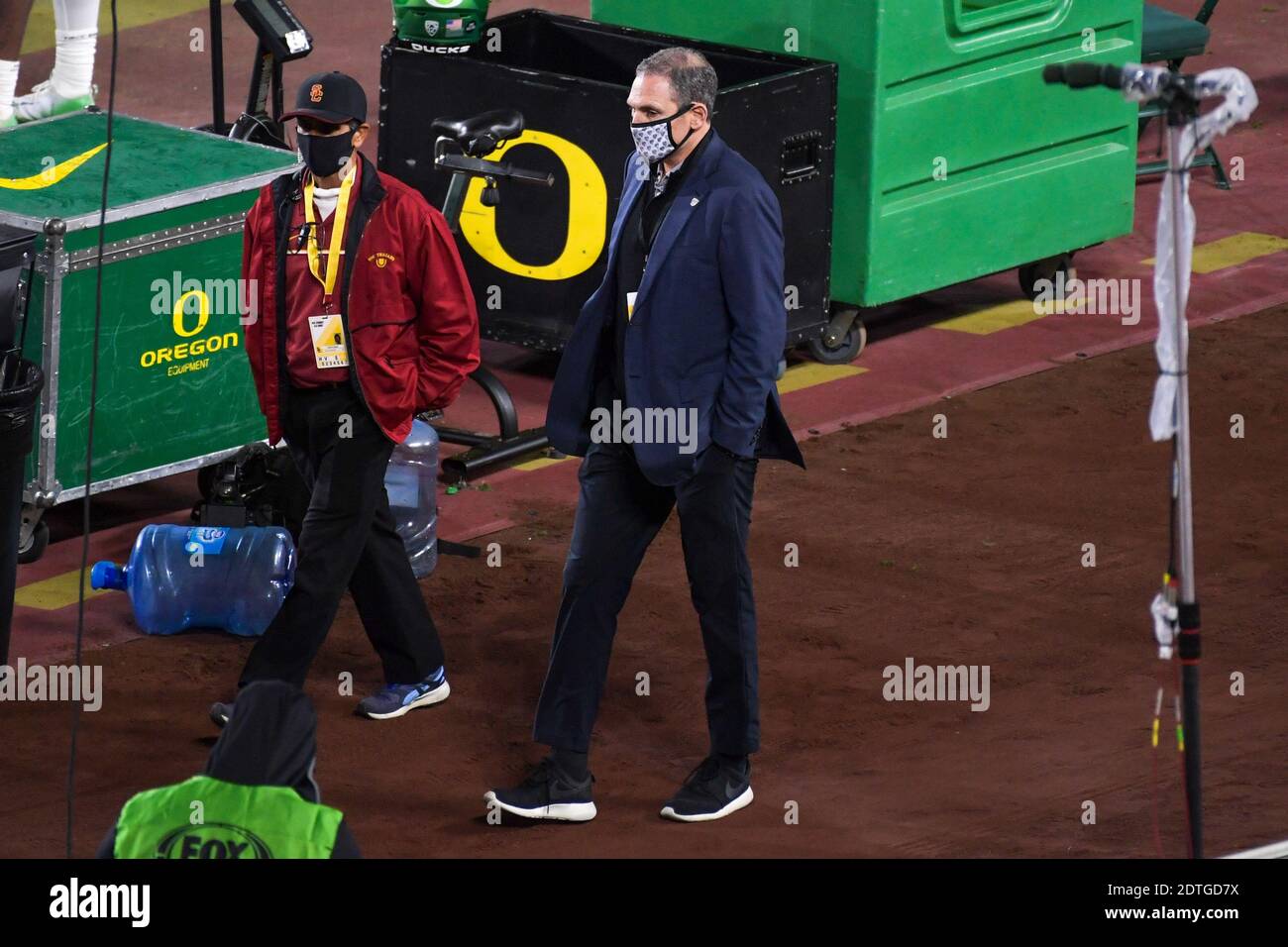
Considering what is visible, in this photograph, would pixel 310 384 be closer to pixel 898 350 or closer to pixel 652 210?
pixel 652 210

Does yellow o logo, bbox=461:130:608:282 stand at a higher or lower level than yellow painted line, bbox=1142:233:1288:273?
higher

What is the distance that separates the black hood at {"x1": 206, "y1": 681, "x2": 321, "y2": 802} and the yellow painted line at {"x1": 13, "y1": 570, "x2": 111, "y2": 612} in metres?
4.27

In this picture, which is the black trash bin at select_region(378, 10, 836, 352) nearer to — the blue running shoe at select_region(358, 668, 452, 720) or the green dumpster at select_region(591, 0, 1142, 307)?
A: the green dumpster at select_region(591, 0, 1142, 307)

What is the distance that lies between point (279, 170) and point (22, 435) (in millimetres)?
2161

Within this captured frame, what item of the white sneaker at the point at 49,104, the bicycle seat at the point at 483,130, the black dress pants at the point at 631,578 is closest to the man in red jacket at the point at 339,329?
the black dress pants at the point at 631,578

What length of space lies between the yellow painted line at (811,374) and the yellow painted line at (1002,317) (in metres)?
0.86

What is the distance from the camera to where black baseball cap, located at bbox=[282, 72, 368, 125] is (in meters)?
7.33

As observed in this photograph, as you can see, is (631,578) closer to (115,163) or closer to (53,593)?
(53,593)

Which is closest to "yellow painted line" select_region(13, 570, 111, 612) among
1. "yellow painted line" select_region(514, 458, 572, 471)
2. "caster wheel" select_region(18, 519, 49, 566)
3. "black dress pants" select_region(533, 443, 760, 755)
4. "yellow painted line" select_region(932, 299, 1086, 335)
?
"caster wheel" select_region(18, 519, 49, 566)

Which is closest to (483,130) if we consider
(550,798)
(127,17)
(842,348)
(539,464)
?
(539,464)

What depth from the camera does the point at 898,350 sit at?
11.9 m

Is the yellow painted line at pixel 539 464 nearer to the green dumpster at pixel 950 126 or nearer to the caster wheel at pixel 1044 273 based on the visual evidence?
the green dumpster at pixel 950 126

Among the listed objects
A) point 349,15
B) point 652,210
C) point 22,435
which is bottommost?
point 349,15
